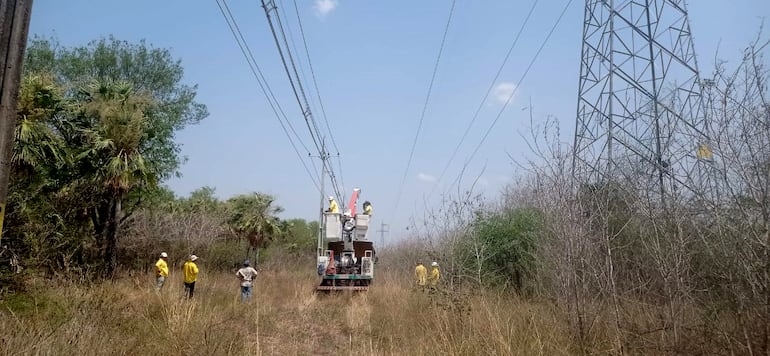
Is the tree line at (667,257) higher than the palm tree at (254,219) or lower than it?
lower

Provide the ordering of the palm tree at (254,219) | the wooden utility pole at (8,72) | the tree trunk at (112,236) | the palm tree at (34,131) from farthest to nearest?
1. the palm tree at (254,219)
2. the tree trunk at (112,236)
3. the palm tree at (34,131)
4. the wooden utility pole at (8,72)

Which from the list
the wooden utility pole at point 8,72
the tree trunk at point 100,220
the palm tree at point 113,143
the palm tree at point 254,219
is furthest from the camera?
the palm tree at point 254,219

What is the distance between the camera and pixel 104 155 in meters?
17.0

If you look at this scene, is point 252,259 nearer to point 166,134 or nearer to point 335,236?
point 166,134

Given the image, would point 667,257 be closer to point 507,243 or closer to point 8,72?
point 8,72

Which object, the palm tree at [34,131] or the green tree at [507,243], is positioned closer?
the palm tree at [34,131]

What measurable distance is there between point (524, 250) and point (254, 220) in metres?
21.3

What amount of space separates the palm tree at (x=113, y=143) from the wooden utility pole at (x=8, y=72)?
13823mm

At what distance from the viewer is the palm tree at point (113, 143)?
1664 centimetres

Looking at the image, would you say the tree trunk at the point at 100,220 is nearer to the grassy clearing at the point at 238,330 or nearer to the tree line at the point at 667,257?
the grassy clearing at the point at 238,330

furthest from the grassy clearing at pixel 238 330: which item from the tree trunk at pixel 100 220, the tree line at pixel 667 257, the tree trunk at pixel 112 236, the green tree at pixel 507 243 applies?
the tree trunk at pixel 100 220

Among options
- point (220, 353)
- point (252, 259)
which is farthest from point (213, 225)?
point (220, 353)

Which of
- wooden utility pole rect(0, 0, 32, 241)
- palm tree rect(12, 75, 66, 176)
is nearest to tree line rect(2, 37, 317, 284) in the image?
palm tree rect(12, 75, 66, 176)

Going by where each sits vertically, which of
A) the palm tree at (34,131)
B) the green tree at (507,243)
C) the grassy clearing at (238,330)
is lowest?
the grassy clearing at (238,330)
